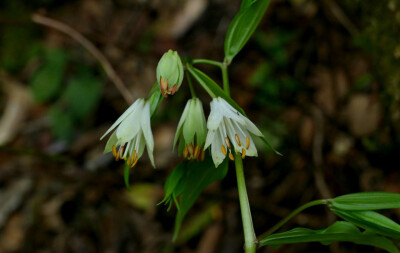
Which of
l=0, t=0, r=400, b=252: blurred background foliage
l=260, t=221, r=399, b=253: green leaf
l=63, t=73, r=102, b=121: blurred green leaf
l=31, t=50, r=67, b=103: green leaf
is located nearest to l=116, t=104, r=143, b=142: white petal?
l=260, t=221, r=399, b=253: green leaf

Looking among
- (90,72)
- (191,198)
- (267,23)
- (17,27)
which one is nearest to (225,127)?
(191,198)

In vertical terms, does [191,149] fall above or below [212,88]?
below

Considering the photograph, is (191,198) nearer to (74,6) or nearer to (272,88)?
(272,88)

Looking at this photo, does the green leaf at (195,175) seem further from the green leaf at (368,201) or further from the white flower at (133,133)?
the green leaf at (368,201)

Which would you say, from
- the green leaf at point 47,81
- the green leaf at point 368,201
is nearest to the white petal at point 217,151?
the green leaf at point 368,201

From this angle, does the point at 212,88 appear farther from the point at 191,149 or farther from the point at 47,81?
the point at 47,81

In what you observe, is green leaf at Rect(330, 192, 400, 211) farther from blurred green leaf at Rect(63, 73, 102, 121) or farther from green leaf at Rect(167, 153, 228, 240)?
blurred green leaf at Rect(63, 73, 102, 121)

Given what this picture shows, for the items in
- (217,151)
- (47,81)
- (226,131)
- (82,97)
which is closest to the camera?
(217,151)

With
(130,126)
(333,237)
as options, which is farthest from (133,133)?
(333,237)
